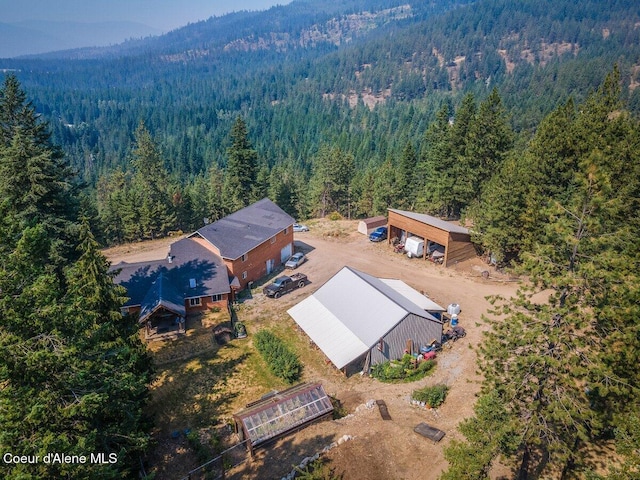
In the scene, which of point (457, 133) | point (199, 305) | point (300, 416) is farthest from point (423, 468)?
point (457, 133)

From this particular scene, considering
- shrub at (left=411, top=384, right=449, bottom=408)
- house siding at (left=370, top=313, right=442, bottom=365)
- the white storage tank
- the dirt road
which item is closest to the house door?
the dirt road

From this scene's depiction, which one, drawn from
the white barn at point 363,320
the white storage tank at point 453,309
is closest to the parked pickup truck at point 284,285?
the white barn at point 363,320

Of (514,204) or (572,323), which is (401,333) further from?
(514,204)

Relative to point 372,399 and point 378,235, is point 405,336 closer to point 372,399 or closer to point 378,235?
point 372,399

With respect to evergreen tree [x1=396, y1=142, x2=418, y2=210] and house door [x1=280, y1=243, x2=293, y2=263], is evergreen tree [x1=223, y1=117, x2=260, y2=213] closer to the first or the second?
house door [x1=280, y1=243, x2=293, y2=263]

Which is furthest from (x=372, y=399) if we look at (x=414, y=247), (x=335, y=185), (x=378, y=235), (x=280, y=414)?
(x=335, y=185)
